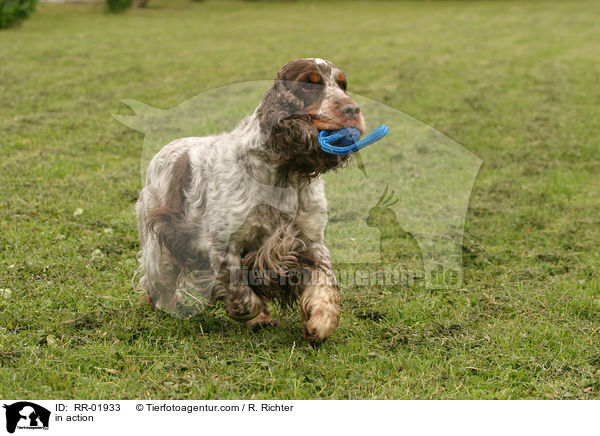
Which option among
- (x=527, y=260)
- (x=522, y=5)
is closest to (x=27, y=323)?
(x=527, y=260)

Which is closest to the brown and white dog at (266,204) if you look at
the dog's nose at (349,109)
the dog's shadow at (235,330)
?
the dog's nose at (349,109)

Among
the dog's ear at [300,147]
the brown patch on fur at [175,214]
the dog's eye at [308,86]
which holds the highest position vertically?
the dog's eye at [308,86]

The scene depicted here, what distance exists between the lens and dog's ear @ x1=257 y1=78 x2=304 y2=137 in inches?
144

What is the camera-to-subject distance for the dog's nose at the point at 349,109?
352cm

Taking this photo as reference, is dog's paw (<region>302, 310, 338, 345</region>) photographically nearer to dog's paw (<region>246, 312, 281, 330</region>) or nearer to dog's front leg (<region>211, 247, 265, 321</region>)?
dog's front leg (<region>211, 247, 265, 321</region>)

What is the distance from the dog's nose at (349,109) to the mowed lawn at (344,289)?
54.9 inches

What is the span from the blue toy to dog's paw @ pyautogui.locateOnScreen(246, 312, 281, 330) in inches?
50.0

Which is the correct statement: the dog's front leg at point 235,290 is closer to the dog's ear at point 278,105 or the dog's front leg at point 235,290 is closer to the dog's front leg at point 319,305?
the dog's front leg at point 319,305

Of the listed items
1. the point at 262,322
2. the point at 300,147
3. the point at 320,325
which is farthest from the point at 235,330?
the point at 300,147

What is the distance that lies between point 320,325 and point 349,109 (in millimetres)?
1240
